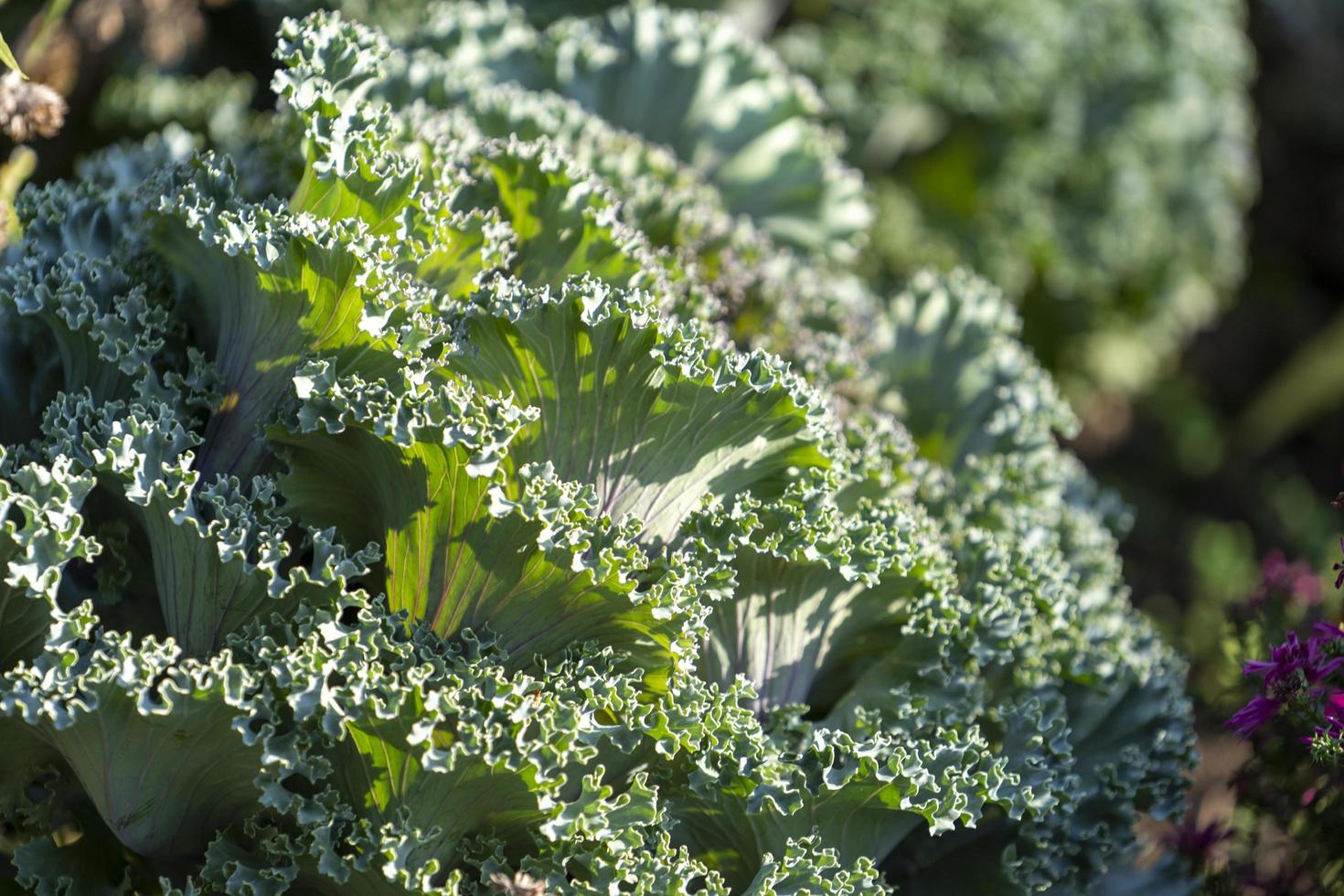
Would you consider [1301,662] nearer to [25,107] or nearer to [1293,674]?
[1293,674]

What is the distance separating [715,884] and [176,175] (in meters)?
1.63

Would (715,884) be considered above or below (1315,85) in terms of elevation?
below

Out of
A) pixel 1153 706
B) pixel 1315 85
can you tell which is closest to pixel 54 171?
pixel 1153 706

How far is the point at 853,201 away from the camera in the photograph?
12.8 ft

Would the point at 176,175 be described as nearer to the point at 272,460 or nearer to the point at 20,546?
the point at 272,460

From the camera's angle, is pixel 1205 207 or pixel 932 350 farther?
pixel 1205 207

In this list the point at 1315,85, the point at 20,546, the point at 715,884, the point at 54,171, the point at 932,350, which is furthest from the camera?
the point at 1315,85

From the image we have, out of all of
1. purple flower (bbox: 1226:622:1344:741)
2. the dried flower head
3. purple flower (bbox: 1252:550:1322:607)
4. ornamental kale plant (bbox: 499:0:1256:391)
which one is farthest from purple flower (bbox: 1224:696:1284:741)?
ornamental kale plant (bbox: 499:0:1256:391)

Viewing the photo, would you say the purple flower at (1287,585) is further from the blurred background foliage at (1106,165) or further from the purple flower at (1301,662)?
the purple flower at (1301,662)

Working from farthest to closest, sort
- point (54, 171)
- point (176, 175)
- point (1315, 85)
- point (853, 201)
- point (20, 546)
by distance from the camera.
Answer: point (1315, 85) < point (54, 171) < point (853, 201) < point (176, 175) < point (20, 546)

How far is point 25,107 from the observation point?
2.81 metres

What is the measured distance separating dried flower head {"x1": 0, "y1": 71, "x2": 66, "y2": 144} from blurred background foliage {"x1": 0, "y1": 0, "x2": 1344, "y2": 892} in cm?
97

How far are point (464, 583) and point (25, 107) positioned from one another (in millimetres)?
1513

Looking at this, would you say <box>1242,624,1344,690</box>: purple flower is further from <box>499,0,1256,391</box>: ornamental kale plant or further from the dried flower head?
<box>499,0,1256,391</box>: ornamental kale plant
